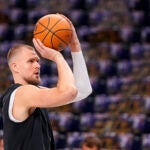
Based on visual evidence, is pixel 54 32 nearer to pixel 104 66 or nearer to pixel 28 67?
pixel 28 67

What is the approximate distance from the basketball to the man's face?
0.14m

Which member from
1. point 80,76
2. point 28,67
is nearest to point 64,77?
point 28,67

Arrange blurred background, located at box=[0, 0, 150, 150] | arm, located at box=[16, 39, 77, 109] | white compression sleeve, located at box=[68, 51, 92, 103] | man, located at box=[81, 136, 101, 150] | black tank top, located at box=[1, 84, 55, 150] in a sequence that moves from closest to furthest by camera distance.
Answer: arm, located at box=[16, 39, 77, 109] → black tank top, located at box=[1, 84, 55, 150] → white compression sleeve, located at box=[68, 51, 92, 103] → man, located at box=[81, 136, 101, 150] → blurred background, located at box=[0, 0, 150, 150]

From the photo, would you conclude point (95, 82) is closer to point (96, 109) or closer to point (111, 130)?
point (96, 109)

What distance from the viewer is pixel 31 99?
3.29 metres

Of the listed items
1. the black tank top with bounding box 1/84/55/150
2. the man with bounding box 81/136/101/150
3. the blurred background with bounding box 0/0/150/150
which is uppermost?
the black tank top with bounding box 1/84/55/150

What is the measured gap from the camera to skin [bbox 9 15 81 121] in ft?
10.6

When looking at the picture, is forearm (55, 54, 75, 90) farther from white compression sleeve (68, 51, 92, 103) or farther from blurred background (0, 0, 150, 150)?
blurred background (0, 0, 150, 150)

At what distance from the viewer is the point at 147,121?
7.72 metres

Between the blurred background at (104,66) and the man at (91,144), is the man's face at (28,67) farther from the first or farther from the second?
the blurred background at (104,66)

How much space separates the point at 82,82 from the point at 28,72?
0.47 meters

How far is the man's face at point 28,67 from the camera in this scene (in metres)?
3.46

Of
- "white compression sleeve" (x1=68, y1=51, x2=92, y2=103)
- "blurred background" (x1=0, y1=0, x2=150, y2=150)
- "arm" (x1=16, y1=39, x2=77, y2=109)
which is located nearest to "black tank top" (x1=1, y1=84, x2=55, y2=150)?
"arm" (x1=16, y1=39, x2=77, y2=109)

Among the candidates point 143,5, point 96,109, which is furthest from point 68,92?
point 143,5
